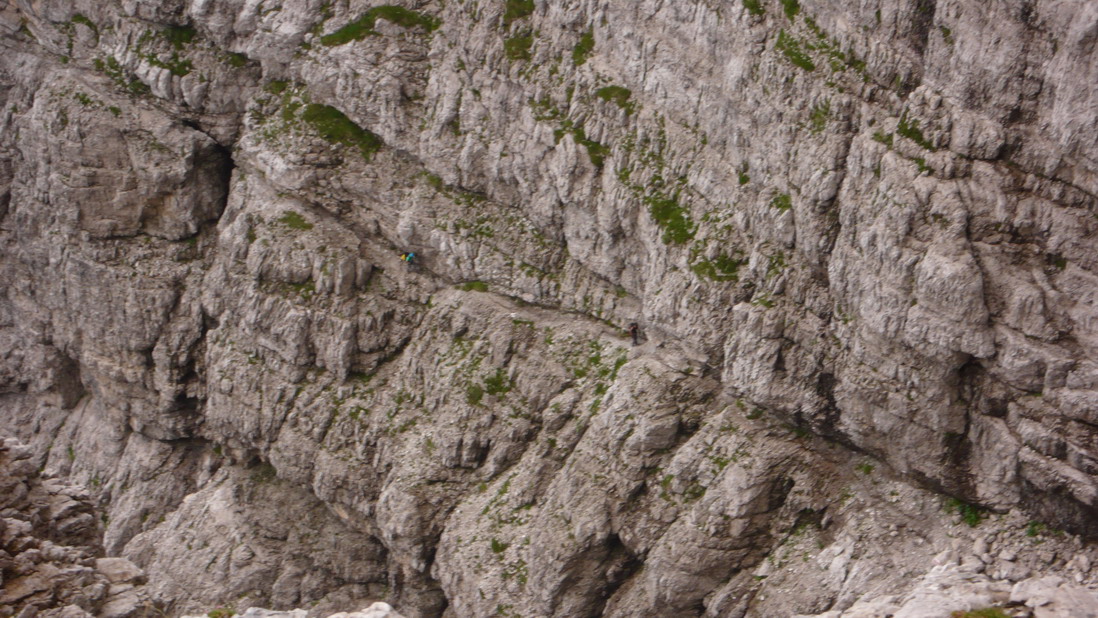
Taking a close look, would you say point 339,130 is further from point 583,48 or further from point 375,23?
point 583,48

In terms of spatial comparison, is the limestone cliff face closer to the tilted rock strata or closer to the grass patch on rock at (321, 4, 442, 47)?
the grass patch on rock at (321, 4, 442, 47)

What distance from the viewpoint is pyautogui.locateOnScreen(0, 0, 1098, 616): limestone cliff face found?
101 ft

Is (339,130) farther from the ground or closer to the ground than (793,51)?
closer to the ground

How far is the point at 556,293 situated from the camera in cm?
4456

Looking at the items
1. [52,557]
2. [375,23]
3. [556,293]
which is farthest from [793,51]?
[52,557]

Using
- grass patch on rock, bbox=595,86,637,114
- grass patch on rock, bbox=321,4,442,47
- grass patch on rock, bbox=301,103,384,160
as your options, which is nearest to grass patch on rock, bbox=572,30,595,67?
grass patch on rock, bbox=595,86,637,114

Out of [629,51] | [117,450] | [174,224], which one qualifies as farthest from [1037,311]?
[117,450]

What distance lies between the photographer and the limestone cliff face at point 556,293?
30.6m

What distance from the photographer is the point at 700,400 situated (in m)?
38.8

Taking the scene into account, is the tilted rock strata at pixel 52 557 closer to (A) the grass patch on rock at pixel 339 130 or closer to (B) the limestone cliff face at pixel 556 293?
(B) the limestone cliff face at pixel 556 293

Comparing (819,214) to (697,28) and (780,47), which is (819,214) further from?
(697,28)

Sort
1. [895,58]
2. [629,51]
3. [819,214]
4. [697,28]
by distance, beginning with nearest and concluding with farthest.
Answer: [895,58] < [819,214] < [697,28] < [629,51]

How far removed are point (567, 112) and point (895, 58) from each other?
14.2m

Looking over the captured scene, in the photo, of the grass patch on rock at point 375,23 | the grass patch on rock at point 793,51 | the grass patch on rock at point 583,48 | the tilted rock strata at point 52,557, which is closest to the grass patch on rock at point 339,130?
the grass patch on rock at point 375,23
